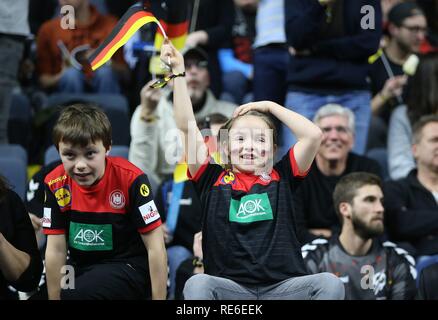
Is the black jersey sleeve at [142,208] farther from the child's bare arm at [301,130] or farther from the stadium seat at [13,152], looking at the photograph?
the stadium seat at [13,152]

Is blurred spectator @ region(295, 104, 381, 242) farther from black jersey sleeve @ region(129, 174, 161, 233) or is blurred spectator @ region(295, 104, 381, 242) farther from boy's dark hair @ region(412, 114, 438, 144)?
black jersey sleeve @ region(129, 174, 161, 233)

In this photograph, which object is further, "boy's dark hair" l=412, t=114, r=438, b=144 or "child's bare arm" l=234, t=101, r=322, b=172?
"boy's dark hair" l=412, t=114, r=438, b=144

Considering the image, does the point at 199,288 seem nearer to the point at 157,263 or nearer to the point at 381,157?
the point at 157,263

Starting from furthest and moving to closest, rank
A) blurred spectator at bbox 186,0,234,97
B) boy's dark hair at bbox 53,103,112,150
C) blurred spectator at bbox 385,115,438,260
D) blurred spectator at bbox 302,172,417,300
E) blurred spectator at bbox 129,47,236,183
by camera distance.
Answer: blurred spectator at bbox 186,0,234,97
blurred spectator at bbox 129,47,236,183
blurred spectator at bbox 385,115,438,260
blurred spectator at bbox 302,172,417,300
boy's dark hair at bbox 53,103,112,150

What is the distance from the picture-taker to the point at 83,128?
3746mm

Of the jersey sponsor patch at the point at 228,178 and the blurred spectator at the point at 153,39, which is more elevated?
the blurred spectator at the point at 153,39

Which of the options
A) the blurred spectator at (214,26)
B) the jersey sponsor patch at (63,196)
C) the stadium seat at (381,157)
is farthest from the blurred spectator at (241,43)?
the jersey sponsor patch at (63,196)

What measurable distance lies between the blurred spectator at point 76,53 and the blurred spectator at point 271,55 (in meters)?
1.13

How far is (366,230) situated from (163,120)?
5.15 ft

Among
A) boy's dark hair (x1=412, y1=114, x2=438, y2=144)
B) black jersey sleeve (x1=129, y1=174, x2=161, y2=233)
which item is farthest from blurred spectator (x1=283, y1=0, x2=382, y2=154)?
black jersey sleeve (x1=129, y1=174, x2=161, y2=233)

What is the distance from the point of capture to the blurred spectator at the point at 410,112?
572 centimetres

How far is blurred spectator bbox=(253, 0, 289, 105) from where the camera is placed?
5.83 meters

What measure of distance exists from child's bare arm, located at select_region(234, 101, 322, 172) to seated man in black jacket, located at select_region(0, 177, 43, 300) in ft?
3.53
